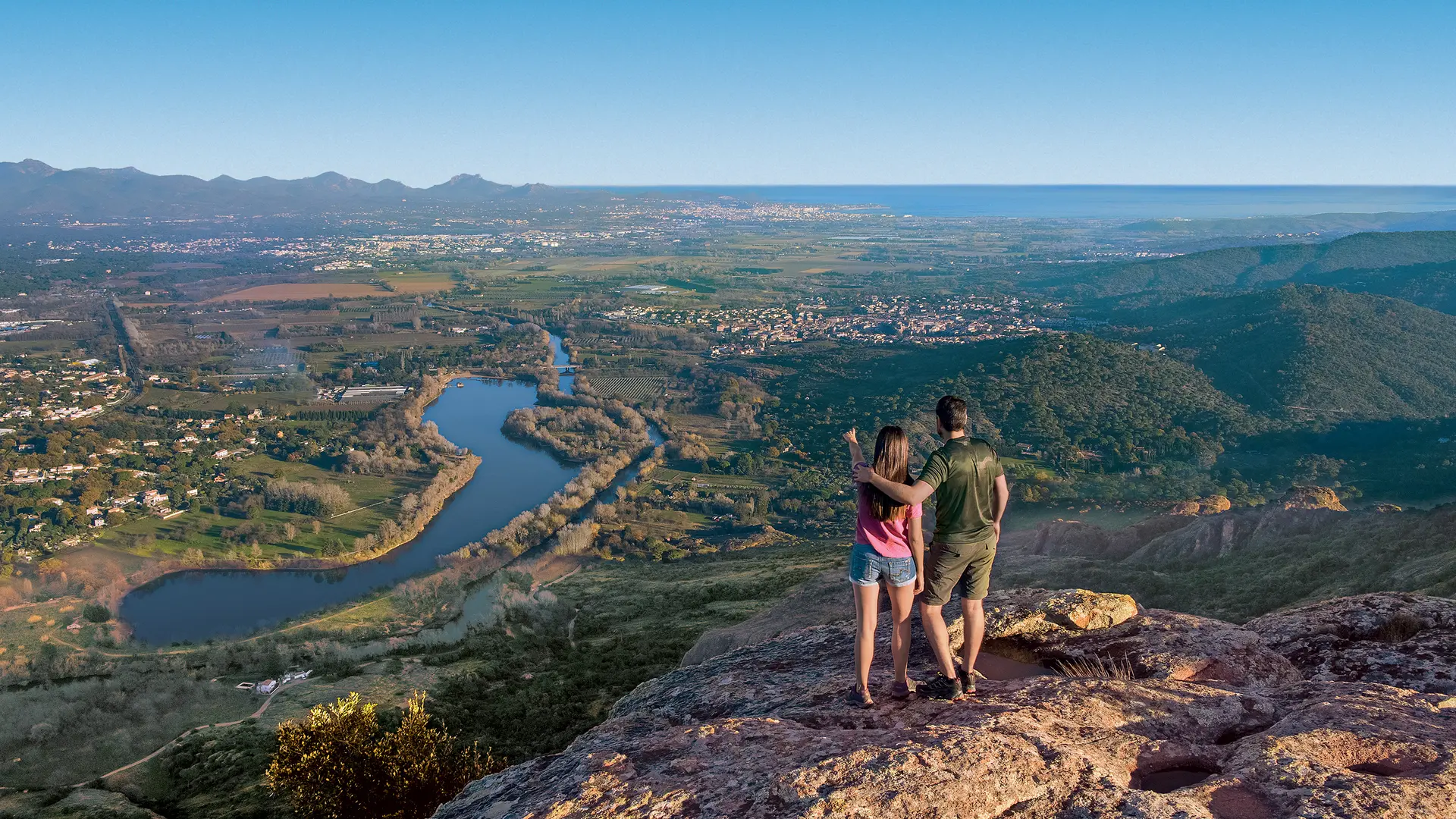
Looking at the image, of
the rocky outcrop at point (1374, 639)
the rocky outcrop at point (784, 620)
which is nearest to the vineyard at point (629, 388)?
the rocky outcrop at point (784, 620)

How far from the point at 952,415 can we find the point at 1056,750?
9.77 feet

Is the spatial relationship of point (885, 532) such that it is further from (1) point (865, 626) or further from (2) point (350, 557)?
(2) point (350, 557)

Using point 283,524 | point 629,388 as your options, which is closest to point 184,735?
point 283,524

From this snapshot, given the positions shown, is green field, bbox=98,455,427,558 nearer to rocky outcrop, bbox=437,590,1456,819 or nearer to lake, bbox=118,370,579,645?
lake, bbox=118,370,579,645

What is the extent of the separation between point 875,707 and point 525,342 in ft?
404

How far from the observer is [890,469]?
7.52 meters

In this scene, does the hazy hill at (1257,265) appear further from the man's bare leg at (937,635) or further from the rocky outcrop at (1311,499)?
the man's bare leg at (937,635)

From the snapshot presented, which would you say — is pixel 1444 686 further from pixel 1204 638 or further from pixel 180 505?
pixel 180 505

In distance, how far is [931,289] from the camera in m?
165

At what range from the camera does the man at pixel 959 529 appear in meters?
7.66

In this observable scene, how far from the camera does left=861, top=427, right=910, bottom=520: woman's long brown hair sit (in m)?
7.50

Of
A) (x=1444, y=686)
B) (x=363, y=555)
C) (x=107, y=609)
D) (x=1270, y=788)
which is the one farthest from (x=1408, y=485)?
(x=107, y=609)

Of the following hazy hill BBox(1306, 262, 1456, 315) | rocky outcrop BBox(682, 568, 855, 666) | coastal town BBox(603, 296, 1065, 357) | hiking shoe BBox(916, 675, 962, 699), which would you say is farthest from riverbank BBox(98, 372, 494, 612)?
hazy hill BBox(1306, 262, 1456, 315)

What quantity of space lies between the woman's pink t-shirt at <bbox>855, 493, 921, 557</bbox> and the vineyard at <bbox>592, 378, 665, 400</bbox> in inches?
3428
